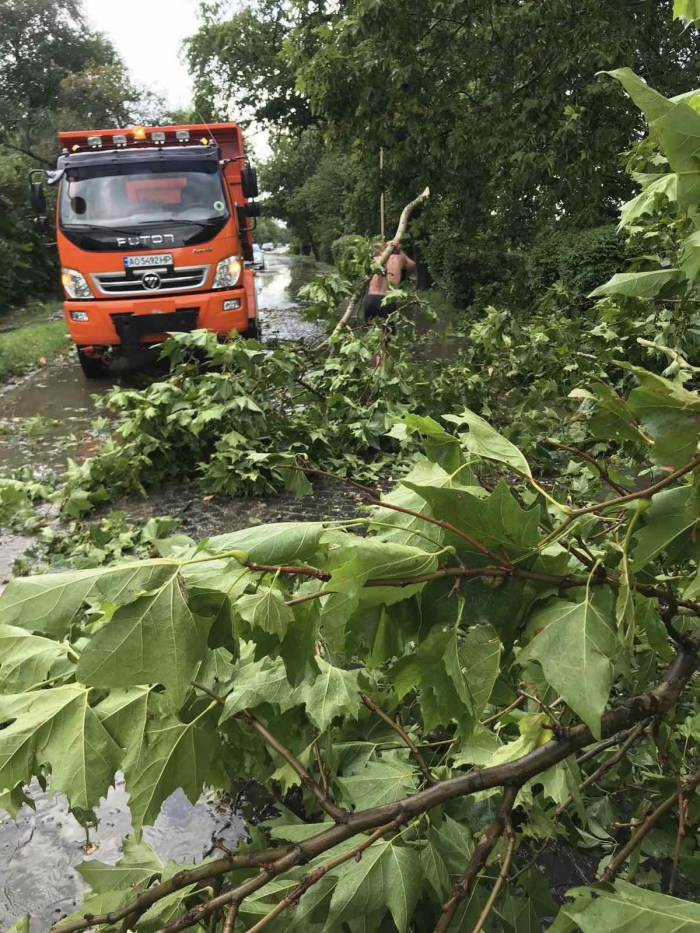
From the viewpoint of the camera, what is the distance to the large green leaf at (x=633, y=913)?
73cm

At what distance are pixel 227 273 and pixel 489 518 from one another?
28.7ft

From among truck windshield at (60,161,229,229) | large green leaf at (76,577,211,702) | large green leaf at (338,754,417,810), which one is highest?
truck windshield at (60,161,229,229)

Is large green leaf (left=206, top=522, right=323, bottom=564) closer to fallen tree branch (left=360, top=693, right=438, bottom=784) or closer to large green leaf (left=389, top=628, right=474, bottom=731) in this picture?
large green leaf (left=389, top=628, right=474, bottom=731)

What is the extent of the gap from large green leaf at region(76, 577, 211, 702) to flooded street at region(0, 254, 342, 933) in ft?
1.34

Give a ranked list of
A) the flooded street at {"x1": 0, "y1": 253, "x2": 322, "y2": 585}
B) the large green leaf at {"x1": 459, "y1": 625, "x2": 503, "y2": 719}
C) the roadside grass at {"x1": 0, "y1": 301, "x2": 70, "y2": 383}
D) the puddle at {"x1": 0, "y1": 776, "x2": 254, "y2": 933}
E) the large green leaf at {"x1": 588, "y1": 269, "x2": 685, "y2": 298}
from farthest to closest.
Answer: the roadside grass at {"x1": 0, "y1": 301, "x2": 70, "y2": 383} → the flooded street at {"x1": 0, "y1": 253, "x2": 322, "y2": 585} → the puddle at {"x1": 0, "y1": 776, "x2": 254, "y2": 933} → the large green leaf at {"x1": 588, "y1": 269, "x2": 685, "y2": 298} → the large green leaf at {"x1": 459, "y1": 625, "x2": 503, "y2": 719}

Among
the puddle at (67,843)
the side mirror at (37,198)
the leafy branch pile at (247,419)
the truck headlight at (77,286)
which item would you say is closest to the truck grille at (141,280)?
the truck headlight at (77,286)

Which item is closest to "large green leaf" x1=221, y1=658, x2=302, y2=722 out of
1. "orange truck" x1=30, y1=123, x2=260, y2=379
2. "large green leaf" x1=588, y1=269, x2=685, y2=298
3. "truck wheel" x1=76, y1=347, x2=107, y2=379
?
"large green leaf" x1=588, y1=269, x2=685, y2=298

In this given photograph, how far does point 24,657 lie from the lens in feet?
3.77

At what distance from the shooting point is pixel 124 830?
2541 mm

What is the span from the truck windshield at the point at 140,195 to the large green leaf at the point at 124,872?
8.73 meters

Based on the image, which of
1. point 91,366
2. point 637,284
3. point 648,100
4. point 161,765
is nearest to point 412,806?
point 161,765

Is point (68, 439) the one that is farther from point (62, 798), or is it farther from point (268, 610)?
point (268, 610)

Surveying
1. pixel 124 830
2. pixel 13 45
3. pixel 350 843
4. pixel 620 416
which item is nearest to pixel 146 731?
pixel 350 843

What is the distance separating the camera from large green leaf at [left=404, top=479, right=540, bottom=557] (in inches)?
34.1
